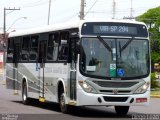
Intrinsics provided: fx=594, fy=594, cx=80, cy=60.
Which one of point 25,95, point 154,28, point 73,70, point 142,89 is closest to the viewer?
point 142,89

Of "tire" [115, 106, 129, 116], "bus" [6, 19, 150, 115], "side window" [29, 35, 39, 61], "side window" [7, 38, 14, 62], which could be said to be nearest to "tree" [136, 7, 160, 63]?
"side window" [7, 38, 14, 62]

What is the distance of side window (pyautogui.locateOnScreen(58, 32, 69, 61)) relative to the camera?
20141mm

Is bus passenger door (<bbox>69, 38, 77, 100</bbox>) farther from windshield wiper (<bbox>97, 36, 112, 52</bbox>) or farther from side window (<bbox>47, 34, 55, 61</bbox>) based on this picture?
side window (<bbox>47, 34, 55, 61</bbox>)

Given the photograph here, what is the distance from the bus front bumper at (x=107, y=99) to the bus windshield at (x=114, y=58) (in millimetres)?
631

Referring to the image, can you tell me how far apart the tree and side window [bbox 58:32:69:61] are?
272 ft

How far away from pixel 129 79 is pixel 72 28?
2.60m

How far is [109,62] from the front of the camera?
1884cm

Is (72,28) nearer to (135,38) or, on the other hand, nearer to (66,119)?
(135,38)

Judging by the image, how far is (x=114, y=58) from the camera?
18.9 meters

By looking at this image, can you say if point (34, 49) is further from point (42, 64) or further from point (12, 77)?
point (12, 77)

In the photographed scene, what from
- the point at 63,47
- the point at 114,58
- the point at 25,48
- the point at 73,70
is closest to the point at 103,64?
the point at 114,58

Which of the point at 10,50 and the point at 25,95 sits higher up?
the point at 10,50

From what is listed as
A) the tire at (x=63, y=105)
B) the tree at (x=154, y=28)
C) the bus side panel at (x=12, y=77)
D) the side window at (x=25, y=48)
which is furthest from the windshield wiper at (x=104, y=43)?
the tree at (x=154, y=28)

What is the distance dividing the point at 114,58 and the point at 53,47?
3.26 metres
